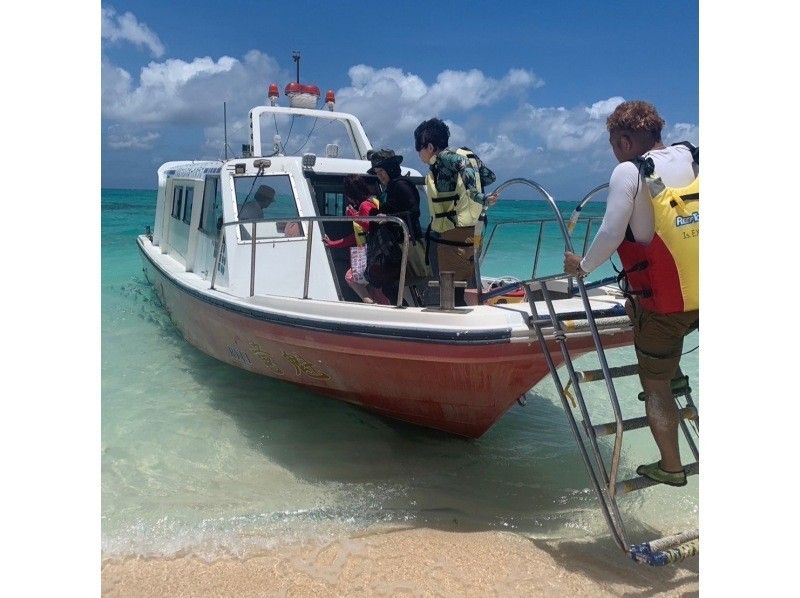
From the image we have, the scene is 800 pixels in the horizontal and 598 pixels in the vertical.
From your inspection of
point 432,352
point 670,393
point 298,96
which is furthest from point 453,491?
point 298,96

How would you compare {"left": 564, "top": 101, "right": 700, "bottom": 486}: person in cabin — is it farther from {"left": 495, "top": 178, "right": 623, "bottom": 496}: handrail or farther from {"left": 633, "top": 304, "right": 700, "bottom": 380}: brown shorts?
{"left": 495, "top": 178, "right": 623, "bottom": 496}: handrail

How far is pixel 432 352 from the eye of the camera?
355 centimetres

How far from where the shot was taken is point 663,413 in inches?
115

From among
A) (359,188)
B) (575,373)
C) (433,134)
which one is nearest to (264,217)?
(359,188)

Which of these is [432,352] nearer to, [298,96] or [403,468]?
[403,468]

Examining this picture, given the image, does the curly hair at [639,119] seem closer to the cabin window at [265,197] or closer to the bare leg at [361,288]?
the bare leg at [361,288]

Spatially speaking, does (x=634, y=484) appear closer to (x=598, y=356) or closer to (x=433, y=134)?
(x=598, y=356)

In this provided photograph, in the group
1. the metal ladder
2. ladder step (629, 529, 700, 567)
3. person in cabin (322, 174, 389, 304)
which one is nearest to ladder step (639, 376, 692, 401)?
the metal ladder

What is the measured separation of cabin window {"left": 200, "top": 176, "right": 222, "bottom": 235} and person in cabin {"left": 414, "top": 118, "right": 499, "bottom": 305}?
2.29 meters

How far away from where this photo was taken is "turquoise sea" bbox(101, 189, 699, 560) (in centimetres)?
347

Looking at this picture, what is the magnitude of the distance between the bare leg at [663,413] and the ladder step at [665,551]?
0.32 meters

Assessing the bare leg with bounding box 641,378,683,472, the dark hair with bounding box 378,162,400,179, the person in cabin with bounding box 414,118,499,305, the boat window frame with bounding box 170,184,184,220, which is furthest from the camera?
the boat window frame with bounding box 170,184,184,220

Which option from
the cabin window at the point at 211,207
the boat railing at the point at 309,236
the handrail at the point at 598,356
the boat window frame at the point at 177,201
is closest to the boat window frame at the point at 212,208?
the cabin window at the point at 211,207

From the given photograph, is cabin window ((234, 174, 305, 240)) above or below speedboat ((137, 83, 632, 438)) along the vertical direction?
above
